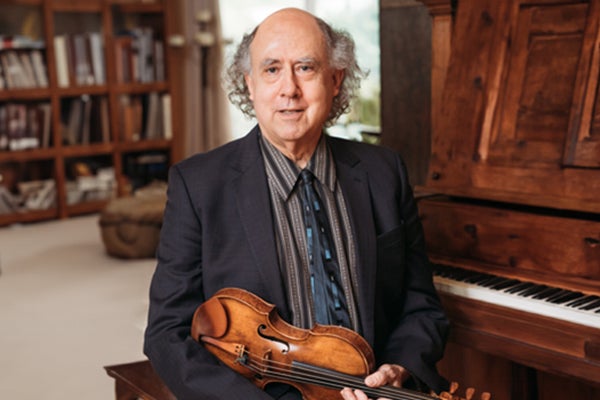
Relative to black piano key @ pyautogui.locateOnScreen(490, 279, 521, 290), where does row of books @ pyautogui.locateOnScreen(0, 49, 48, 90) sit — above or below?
above

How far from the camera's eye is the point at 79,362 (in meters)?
3.42

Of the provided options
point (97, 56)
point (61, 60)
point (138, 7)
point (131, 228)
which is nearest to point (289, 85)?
point (131, 228)

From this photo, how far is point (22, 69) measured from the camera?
606 cm

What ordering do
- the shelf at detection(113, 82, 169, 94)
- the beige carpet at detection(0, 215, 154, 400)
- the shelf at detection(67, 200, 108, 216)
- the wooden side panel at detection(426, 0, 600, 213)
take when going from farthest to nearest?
1. the shelf at detection(113, 82, 169, 94)
2. the shelf at detection(67, 200, 108, 216)
3. the beige carpet at detection(0, 215, 154, 400)
4. the wooden side panel at detection(426, 0, 600, 213)

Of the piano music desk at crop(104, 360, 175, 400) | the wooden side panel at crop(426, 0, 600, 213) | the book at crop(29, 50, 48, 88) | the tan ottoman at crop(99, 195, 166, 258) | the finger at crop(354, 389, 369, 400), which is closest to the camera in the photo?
the finger at crop(354, 389, 369, 400)

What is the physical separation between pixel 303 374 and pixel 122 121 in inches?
213

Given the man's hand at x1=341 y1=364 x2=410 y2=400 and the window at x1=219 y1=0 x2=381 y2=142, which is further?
the window at x1=219 y1=0 x2=381 y2=142

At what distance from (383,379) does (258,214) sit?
1.30 ft

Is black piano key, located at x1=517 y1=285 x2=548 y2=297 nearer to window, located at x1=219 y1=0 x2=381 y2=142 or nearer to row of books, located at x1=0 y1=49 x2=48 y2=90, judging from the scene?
window, located at x1=219 y1=0 x2=381 y2=142

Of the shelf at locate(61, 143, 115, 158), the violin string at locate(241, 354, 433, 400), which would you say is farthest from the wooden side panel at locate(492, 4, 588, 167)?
the shelf at locate(61, 143, 115, 158)

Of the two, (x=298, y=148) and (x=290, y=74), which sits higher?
(x=290, y=74)

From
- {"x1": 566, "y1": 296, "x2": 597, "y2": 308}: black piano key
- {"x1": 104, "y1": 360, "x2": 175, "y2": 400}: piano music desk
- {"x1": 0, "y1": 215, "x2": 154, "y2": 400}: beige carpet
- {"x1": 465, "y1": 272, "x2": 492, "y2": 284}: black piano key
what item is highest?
{"x1": 566, "y1": 296, "x2": 597, "y2": 308}: black piano key

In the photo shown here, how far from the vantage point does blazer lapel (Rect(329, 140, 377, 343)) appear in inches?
64.3

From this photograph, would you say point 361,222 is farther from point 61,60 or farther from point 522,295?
point 61,60
